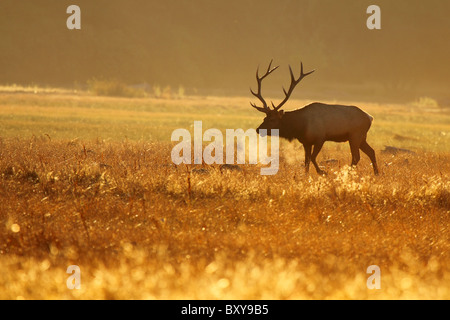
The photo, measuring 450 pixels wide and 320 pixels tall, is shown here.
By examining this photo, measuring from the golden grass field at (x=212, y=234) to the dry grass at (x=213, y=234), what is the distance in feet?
0.06

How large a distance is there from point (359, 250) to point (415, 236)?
3.51ft

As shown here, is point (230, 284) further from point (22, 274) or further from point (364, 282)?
point (22, 274)

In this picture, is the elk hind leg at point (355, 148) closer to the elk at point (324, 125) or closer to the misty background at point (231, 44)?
the elk at point (324, 125)

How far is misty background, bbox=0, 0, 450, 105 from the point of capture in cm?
7912

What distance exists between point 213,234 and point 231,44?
9116 cm

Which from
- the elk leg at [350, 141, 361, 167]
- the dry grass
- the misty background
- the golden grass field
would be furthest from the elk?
the misty background

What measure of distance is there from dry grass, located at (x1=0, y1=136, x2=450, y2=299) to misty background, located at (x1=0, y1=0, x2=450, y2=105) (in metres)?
60.0

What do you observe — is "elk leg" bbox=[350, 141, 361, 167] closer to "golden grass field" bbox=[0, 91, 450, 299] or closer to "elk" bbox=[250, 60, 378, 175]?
"elk" bbox=[250, 60, 378, 175]

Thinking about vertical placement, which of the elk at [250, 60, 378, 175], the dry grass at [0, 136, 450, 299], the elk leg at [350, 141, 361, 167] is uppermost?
the elk at [250, 60, 378, 175]

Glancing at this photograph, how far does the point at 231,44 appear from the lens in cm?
9631

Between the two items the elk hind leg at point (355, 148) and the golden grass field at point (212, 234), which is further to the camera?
the elk hind leg at point (355, 148)

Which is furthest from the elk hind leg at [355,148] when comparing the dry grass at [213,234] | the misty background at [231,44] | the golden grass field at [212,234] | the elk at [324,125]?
the misty background at [231,44]

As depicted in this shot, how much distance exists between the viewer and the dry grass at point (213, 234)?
17.4 feet

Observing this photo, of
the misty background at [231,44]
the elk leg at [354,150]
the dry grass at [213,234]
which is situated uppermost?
the misty background at [231,44]
